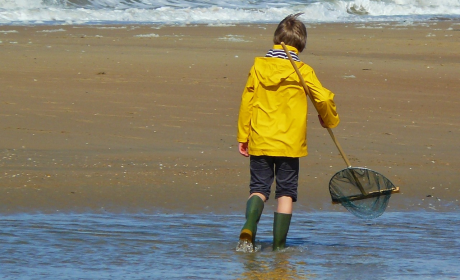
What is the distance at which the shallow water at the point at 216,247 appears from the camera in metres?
3.75

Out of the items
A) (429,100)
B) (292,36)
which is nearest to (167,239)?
(292,36)

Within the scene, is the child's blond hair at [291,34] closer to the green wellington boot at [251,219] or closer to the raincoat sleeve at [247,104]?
the raincoat sleeve at [247,104]

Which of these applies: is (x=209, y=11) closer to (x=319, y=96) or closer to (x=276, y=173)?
(x=276, y=173)

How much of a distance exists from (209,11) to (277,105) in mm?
17428

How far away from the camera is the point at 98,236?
14.3ft

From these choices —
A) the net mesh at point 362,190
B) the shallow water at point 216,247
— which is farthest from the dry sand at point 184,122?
the net mesh at point 362,190

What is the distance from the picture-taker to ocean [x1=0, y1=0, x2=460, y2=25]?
1886 centimetres

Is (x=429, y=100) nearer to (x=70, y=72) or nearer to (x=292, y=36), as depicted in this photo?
(x=70, y=72)

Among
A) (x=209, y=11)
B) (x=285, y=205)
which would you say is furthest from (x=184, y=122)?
(x=209, y=11)

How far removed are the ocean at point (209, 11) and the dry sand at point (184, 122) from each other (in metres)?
5.96

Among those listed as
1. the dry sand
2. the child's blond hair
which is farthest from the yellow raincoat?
the dry sand

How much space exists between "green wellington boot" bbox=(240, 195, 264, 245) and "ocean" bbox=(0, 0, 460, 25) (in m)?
14.1

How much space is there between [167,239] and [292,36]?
1341mm

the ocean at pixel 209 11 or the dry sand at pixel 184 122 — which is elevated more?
the dry sand at pixel 184 122
